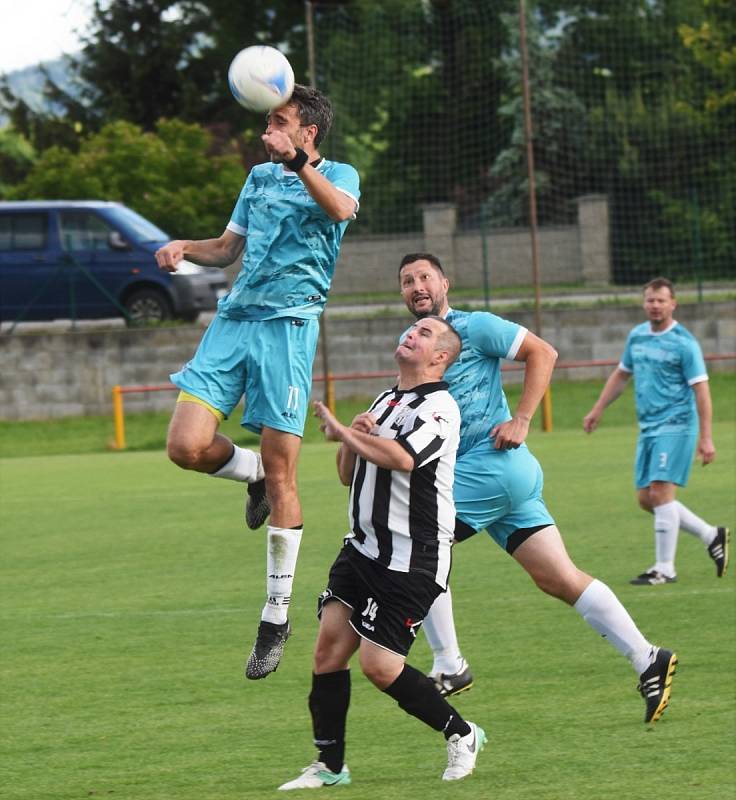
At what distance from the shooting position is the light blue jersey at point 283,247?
6793 mm

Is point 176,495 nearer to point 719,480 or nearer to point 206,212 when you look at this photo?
point 719,480

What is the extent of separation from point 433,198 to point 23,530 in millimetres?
27338

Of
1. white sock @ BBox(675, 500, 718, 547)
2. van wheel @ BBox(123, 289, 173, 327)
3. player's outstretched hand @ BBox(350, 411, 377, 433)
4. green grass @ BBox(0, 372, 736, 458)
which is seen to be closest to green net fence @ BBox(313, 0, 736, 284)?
green grass @ BBox(0, 372, 736, 458)

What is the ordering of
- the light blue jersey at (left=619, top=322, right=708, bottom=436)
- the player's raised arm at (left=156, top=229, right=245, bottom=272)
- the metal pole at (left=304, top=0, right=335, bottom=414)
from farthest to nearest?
1. the metal pole at (left=304, top=0, right=335, bottom=414)
2. the light blue jersey at (left=619, top=322, right=708, bottom=436)
3. the player's raised arm at (left=156, top=229, right=245, bottom=272)

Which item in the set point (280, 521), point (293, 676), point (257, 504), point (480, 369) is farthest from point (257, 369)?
point (293, 676)

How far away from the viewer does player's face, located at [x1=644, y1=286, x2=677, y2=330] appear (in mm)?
11156

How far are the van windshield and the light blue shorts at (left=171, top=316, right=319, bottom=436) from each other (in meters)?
19.0

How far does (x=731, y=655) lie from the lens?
8.72 m

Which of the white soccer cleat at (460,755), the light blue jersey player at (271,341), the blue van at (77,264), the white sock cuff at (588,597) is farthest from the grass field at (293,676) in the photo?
the blue van at (77,264)

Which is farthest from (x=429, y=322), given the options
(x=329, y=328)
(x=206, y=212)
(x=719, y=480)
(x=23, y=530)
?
(x=206, y=212)

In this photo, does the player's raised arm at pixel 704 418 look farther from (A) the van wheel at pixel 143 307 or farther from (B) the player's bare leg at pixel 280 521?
(A) the van wheel at pixel 143 307

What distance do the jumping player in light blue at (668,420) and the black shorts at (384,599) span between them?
5.39m

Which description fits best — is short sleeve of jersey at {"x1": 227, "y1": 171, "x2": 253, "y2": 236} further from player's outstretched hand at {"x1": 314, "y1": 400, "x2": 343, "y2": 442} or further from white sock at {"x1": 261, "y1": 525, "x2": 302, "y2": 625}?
player's outstretched hand at {"x1": 314, "y1": 400, "x2": 343, "y2": 442}

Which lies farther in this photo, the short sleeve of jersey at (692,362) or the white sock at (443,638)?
the short sleeve of jersey at (692,362)
